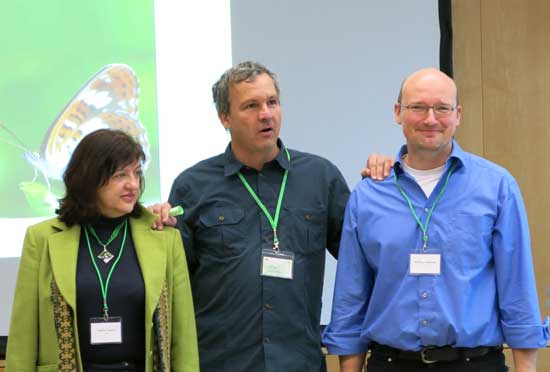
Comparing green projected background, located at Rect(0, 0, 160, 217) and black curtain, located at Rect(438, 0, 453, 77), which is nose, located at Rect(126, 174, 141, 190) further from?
black curtain, located at Rect(438, 0, 453, 77)

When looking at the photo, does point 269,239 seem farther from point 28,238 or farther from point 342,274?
point 28,238

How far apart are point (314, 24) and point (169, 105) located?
839mm

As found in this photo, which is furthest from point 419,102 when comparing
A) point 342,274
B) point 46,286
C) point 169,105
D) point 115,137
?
point 169,105

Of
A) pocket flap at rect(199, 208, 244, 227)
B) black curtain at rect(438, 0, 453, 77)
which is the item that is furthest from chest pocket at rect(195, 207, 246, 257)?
black curtain at rect(438, 0, 453, 77)

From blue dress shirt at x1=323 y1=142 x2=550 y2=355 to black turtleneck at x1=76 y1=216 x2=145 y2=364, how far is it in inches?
24.7

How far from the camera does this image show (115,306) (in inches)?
87.0

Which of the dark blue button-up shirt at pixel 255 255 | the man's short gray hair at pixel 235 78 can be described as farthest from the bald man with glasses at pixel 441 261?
the man's short gray hair at pixel 235 78

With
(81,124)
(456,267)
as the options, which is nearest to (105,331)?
(456,267)

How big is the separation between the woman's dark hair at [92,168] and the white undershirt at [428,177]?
0.85 metres

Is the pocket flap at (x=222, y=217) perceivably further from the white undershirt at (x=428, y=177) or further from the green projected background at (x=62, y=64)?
the green projected background at (x=62, y=64)

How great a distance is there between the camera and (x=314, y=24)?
3.77 metres

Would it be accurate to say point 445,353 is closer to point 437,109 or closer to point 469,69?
point 437,109

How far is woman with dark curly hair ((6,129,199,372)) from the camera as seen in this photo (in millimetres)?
2195

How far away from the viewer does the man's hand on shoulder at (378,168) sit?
7.79 feet
